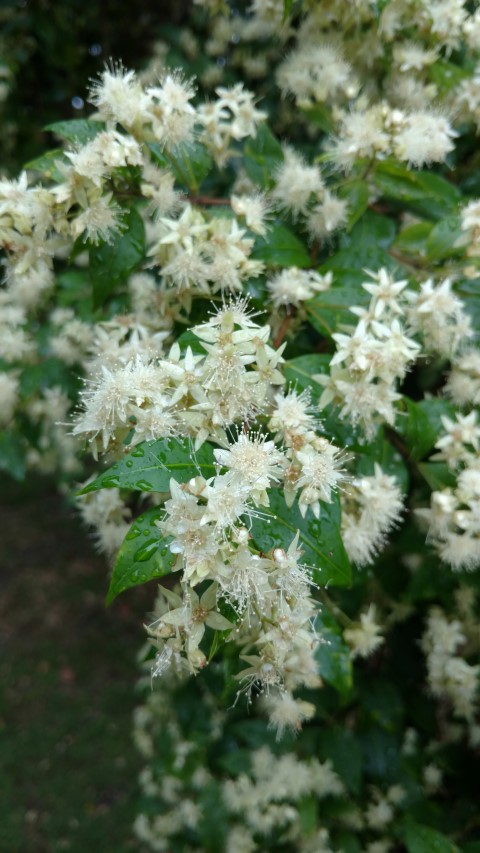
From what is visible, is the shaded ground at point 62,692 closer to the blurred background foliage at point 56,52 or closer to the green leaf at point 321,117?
the blurred background foliage at point 56,52

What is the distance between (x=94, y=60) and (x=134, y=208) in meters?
2.19

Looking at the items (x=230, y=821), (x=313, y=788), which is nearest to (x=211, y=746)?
(x=230, y=821)

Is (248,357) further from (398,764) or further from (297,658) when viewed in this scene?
(398,764)

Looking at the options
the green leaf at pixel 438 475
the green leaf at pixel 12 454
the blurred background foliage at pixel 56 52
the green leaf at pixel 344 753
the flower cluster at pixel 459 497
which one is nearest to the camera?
the flower cluster at pixel 459 497

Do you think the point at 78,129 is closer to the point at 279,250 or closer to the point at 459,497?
the point at 279,250

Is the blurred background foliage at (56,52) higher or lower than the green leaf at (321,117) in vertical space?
higher

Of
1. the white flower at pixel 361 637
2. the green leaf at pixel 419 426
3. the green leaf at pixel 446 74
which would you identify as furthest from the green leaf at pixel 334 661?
the green leaf at pixel 446 74

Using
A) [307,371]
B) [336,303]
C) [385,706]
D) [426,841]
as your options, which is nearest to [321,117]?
[336,303]

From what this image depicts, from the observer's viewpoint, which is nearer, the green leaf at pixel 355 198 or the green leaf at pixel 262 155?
the green leaf at pixel 355 198

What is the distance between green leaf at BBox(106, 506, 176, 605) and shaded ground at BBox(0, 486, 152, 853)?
333 cm

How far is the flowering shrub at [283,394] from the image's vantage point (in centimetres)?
117

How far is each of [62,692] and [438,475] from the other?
3740 millimetres

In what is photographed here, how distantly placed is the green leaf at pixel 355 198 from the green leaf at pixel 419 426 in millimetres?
504

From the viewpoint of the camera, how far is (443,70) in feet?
6.66
